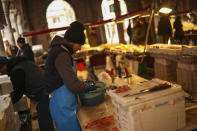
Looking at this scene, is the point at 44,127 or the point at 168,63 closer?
the point at 44,127

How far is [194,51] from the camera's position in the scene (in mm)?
4176

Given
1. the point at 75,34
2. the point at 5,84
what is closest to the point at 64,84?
the point at 75,34

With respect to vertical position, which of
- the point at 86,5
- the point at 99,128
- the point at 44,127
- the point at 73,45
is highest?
the point at 86,5

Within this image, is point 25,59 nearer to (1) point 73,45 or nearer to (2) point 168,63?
(1) point 73,45

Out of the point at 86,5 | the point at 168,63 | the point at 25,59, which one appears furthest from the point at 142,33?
the point at 86,5

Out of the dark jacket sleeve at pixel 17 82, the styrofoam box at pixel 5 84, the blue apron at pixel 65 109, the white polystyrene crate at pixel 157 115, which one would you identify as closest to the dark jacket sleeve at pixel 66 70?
the blue apron at pixel 65 109

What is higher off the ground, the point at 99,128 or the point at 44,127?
the point at 99,128

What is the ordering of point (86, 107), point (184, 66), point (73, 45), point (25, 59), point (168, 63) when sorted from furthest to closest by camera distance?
point (168, 63), point (184, 66), point (25, 59), point (86, 107), point (73, 45)

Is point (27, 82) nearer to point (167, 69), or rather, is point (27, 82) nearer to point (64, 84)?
point (64, 84)

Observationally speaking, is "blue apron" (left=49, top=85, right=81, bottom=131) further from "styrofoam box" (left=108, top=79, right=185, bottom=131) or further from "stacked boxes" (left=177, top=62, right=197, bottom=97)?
"stacked boxes" (left=177, top=62, right=197, bottom=97)

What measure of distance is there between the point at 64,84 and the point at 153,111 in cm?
129

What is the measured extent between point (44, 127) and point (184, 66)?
3636mm

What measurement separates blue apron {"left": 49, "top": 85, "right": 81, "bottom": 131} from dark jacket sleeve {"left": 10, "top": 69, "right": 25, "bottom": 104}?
2.98 ft

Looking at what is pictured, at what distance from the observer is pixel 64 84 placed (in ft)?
8.39
